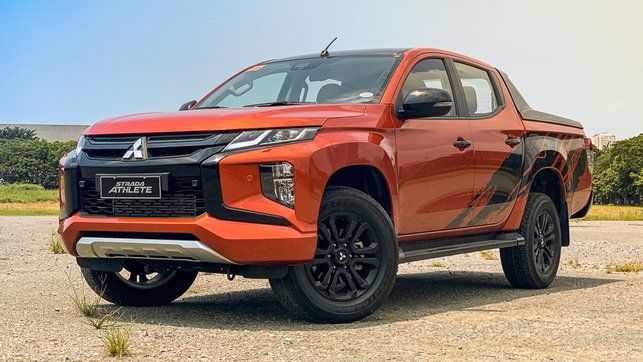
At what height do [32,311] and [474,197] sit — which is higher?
[474,197]

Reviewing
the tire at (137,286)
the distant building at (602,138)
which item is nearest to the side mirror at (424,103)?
the tire at (137,286)

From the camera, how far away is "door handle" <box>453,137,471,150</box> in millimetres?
7818

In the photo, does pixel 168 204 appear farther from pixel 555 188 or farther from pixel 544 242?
pixel 555 188

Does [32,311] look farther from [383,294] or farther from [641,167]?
[641,167]

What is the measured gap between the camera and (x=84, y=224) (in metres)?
6.80

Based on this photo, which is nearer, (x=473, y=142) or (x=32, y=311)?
(x=32, y=311)

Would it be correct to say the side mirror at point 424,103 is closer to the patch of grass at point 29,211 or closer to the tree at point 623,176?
the patch of grass at point 29,211

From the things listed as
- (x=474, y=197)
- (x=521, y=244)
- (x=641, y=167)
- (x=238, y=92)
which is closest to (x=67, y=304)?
(x=238, y=92)

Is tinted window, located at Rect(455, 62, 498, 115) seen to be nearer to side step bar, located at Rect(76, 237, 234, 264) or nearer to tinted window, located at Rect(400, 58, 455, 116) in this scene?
tinted window, located at Rect(400, 58, 455, 116)

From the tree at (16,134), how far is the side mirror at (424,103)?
12173cm

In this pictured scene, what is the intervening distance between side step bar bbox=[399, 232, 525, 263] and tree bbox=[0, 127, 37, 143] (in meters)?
121

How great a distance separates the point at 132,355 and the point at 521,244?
4.61 meters

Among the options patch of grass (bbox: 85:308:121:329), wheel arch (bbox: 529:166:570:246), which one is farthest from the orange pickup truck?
wheel arch (bbox: 529:166:570:246)

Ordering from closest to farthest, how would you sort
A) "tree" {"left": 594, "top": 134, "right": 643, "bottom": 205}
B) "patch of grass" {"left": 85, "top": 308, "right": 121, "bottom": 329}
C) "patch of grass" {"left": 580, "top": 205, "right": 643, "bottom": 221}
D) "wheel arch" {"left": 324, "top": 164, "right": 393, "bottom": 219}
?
"patch of grass" {"left": 85, "top": 308, "right": 121, "bottom": 329} → "wheel arch" {"left": 324, "top": 164, "right": 393, "bottom": 219} → "patch of grass" {"left": 580, "top": 205, "right": 643, "bottom": 221} → "tree" {"left": 594, "top": 134, "right": 643, "bottom": 205}
